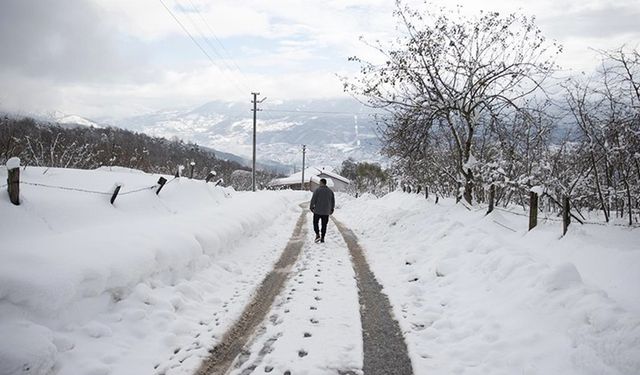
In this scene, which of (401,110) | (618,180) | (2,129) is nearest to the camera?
(618,180)

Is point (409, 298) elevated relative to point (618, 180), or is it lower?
lower

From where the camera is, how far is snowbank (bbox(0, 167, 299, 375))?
3.63 meters

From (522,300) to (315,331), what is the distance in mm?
2789

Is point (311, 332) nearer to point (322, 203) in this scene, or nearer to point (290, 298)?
point (290, 298)

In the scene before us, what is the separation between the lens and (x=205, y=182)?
48.1 feet

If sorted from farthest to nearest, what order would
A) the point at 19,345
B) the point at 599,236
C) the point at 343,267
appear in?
1. the point at 343,267
2. the point at 599,236
3. the point at 19,345

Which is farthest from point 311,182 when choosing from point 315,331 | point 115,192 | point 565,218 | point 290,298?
point 315,331

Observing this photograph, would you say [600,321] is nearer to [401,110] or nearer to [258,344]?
[258,344]

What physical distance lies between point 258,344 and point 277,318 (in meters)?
0.77

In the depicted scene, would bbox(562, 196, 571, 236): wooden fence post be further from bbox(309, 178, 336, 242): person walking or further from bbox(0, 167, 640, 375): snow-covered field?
bbox(309, 178, 336, 242): person walking

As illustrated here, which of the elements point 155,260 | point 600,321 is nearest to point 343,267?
point 155,260

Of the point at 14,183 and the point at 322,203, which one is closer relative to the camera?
the point at 14,183

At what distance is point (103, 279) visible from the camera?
181 inches

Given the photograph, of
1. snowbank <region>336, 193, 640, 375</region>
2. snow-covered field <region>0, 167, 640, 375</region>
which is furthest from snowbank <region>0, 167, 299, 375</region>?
snowbank <region>336, 193, 640, 375</region>
